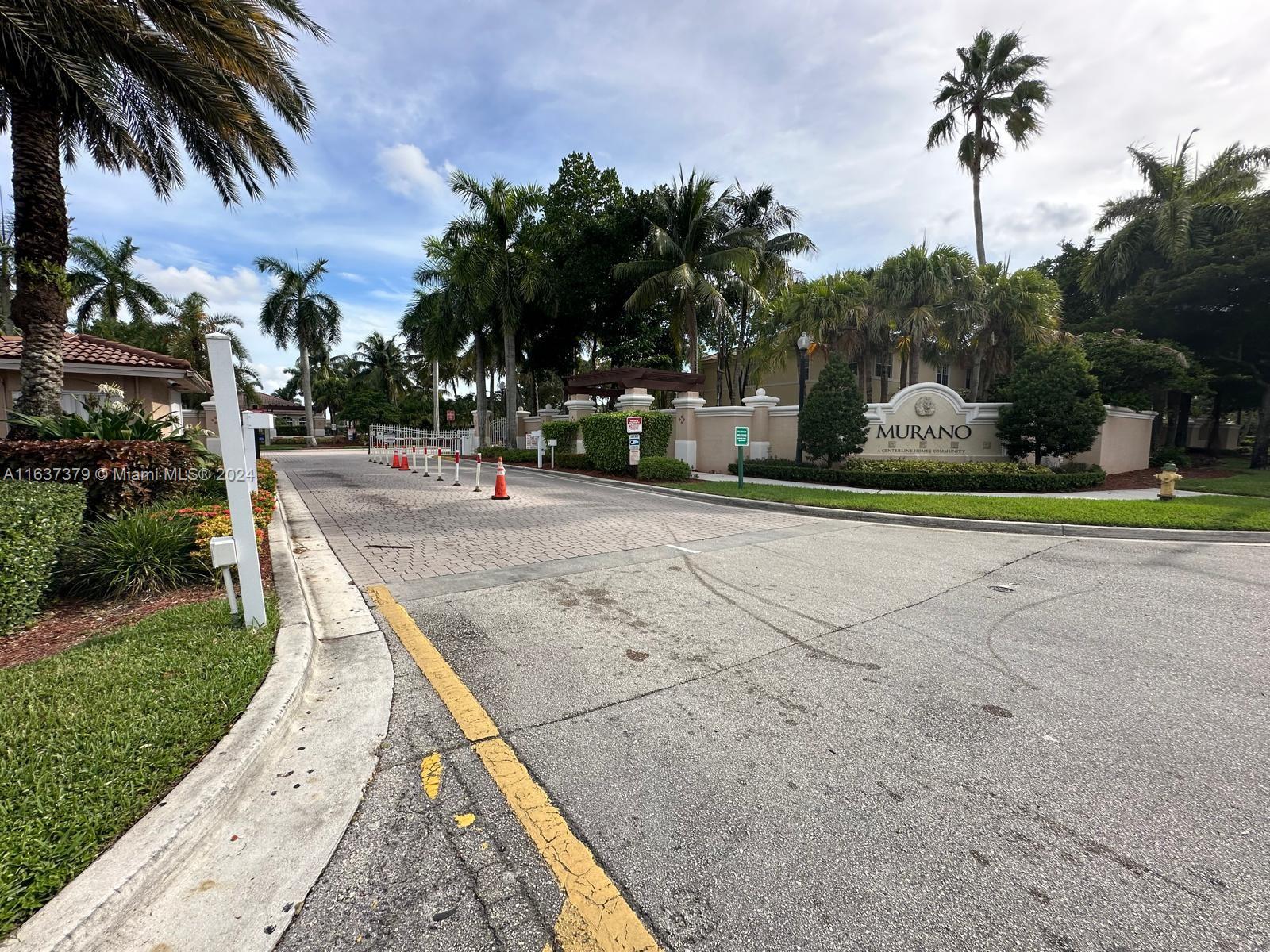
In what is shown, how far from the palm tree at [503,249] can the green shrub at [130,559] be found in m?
21.1

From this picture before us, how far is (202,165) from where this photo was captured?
1008 cm

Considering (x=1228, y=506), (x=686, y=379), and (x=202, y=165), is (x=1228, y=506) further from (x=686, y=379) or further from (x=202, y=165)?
(x=202, y=165)

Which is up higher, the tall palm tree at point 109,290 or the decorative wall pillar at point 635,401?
the tall palm tree at point 109,290

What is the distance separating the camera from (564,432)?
69.6 ft

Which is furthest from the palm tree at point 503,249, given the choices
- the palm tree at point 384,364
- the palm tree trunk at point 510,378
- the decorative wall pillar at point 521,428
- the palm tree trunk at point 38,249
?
the palm tree at point 384,364

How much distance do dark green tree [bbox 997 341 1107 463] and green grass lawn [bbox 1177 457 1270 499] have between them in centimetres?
263

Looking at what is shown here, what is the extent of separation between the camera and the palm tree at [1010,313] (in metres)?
18.8

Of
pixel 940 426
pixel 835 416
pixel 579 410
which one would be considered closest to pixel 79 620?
pixel 835 416

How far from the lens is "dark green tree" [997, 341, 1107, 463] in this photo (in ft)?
48.4

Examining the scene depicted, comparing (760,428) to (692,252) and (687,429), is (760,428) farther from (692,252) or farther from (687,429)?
(692,252)

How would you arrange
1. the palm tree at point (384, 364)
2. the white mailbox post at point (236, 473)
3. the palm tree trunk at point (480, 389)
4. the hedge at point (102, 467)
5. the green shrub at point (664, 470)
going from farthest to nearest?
the palm tree at point (384, 364) → the palm tree trunk at point (480, 389) → the green shrub at point (664, 470) → the hedge at point (102, 467) → the white mailbox post at point (236, 473)

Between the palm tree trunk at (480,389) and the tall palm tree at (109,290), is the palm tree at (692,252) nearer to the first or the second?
the palm tree trunk at (480,389)

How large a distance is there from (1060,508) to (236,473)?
12.9 metres

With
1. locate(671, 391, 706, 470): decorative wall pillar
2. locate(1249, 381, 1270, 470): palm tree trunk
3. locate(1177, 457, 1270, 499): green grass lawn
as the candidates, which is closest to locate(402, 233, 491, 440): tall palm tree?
locate(671, 391, 706, 470): decorative wall pillar
